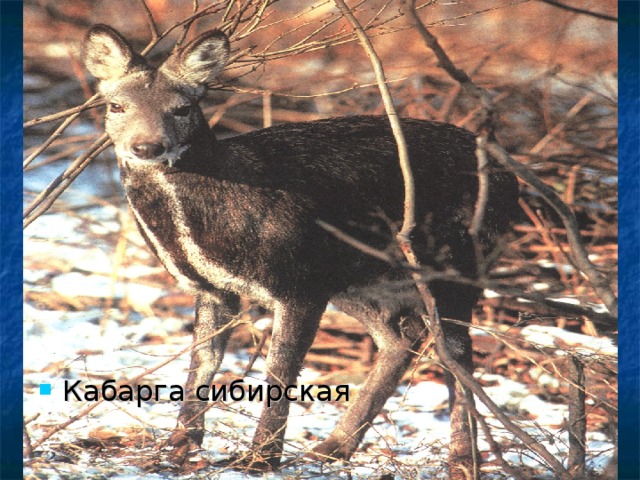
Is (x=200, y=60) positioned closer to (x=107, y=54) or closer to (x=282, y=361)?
(x=107, y=54)

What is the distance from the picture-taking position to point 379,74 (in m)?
3.24

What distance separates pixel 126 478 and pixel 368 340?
179cm

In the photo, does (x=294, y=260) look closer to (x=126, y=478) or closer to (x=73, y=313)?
(x=126, y=478)

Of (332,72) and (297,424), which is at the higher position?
(332,72)

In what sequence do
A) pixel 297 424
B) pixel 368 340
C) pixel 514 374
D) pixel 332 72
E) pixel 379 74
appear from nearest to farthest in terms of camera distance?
1. pixel 379 74
2. pixel 297 424
3. pixel 514 374
4. pixel 368 340
5. pixel 332 72

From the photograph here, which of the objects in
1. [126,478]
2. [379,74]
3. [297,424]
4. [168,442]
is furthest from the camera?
[297,424]

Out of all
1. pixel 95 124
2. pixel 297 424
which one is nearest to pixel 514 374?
pixel 297 424

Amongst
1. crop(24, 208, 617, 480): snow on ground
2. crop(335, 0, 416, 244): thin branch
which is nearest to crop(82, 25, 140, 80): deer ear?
crop(335, 0, 416, 244): thin branch

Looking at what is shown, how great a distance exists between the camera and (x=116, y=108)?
345 centimetres

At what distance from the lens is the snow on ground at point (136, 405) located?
12.1 feet

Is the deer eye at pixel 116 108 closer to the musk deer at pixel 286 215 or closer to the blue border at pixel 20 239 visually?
the musk deer at pixel 286 215

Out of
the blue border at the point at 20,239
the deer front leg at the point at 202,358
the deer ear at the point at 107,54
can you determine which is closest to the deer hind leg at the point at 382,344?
the deer front leg at the point at 202,358

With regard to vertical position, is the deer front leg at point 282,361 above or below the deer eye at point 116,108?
below

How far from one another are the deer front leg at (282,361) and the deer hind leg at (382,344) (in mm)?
334
